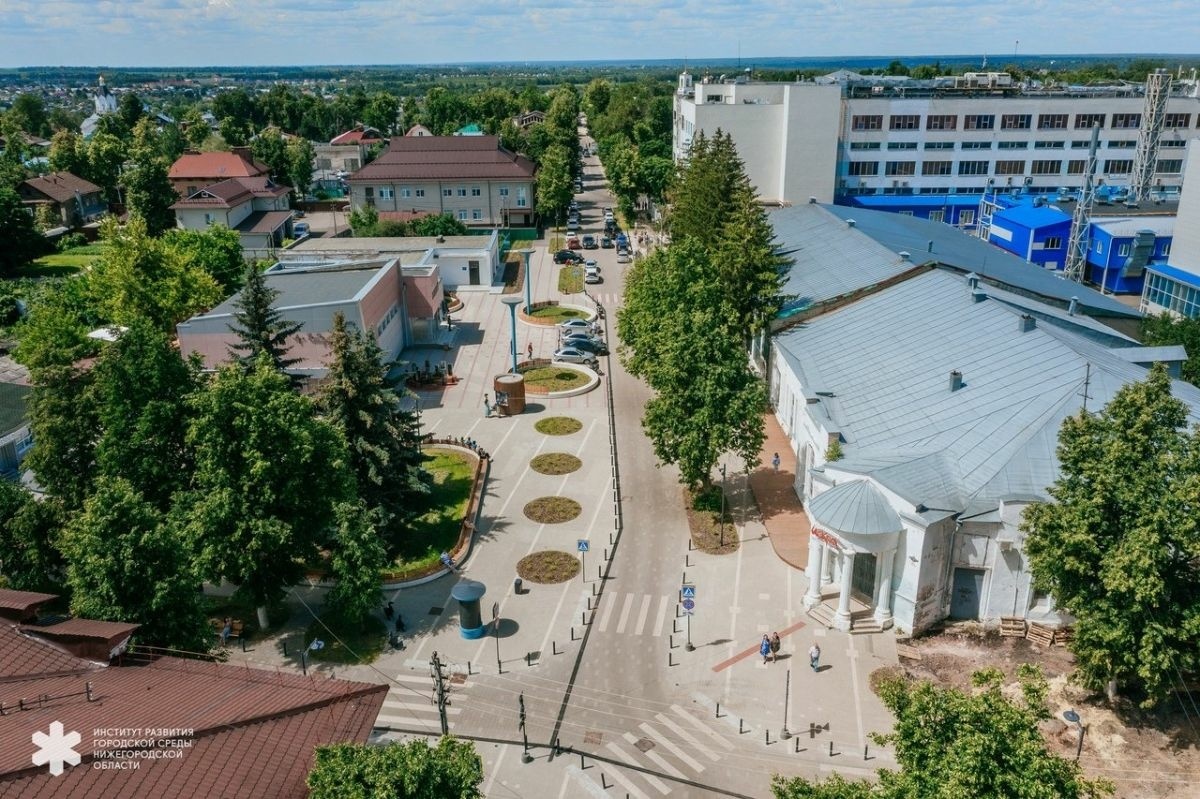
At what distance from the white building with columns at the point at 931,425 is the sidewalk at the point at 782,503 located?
0.86 meters

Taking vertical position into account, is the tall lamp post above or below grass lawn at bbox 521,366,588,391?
above

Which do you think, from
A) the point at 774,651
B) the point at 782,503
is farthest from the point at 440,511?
the point at 774,651

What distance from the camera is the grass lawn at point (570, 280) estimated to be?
7575 centimetres

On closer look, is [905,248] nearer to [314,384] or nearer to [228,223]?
[314,384]

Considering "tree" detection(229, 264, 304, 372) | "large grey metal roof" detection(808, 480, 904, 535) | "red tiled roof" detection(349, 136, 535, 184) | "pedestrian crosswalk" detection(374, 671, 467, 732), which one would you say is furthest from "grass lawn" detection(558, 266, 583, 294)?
"pedestrian crosswalk" detection(374, 671, 467, 732)

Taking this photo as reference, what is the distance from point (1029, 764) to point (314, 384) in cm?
4281

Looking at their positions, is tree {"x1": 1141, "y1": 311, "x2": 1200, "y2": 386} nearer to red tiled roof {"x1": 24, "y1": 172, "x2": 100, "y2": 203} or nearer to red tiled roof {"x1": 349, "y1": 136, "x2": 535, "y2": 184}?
red tiled roof {"x1": 349, "y1": 136, "x2": 535, "y2": 184}

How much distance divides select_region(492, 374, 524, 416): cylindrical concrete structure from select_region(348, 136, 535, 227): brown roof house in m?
49.0

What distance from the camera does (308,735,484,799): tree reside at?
1434 cm

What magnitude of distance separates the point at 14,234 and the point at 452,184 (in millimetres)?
42884

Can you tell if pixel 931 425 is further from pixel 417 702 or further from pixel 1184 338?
pixel 417 702

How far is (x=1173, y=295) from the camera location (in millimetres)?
62375

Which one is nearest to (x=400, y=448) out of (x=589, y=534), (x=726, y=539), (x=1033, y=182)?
(x=589, y=534)

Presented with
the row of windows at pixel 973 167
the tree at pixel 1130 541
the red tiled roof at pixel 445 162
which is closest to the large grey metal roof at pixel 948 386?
the tree at pixel 1130 541
